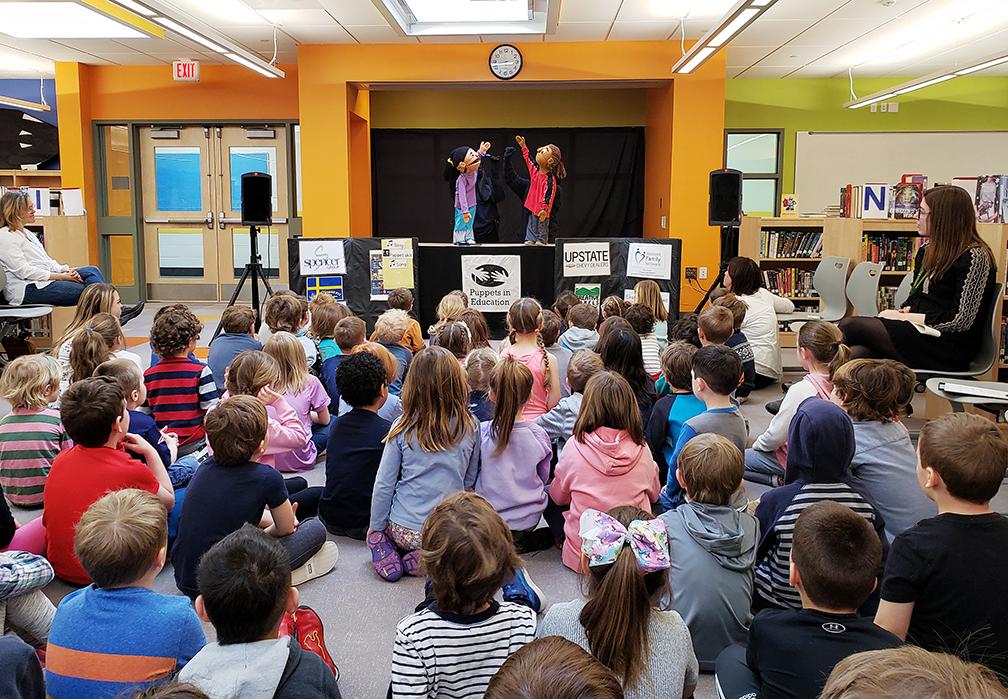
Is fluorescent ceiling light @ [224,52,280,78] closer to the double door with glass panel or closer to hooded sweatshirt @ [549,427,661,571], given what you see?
the double door with glass panel

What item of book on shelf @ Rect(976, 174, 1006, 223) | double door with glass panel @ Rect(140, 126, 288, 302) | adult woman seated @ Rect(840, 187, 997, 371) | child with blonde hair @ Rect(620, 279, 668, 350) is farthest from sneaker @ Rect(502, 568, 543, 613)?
double door with glass panel @ Rect(140, 126, 288, 302)

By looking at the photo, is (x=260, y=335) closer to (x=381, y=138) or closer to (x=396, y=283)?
(x=396, y=283)

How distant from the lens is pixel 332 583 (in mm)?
2758

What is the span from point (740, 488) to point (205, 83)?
10011mm

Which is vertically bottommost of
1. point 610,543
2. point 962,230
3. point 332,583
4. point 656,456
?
point 332,583

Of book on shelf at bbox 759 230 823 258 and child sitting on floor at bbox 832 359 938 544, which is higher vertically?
book on shelf at bbox 759 230 823 258

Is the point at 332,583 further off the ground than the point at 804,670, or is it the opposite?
the point at 804,670

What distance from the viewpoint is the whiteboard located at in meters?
10.9

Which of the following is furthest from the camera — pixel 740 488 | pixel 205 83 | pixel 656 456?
pixel 205 83

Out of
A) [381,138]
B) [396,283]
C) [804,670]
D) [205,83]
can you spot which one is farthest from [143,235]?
[804,670]

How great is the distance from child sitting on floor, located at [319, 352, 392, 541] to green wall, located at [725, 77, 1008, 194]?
31.2ft

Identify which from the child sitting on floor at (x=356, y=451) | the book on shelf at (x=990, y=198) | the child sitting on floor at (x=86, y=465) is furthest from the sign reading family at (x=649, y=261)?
the child sitting on floor at (x=86, y=465)

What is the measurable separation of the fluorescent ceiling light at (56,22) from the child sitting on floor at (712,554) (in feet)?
24.1

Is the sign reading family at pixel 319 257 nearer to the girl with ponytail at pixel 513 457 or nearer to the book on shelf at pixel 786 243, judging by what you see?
the book on shelf at pixel 786 243
